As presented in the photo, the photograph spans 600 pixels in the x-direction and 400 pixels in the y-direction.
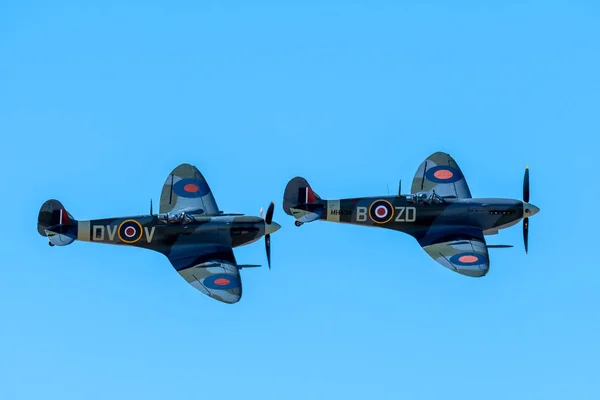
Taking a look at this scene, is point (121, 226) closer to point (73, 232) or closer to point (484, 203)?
point (73, 232)

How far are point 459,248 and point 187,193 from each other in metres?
11.1

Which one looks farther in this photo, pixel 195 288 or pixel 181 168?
pixel 181 168

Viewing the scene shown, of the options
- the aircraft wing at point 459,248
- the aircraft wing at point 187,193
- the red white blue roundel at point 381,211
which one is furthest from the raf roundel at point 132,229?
the aircraft wing at point 459,248

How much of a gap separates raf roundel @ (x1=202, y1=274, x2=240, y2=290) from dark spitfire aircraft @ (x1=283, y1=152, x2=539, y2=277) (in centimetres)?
441

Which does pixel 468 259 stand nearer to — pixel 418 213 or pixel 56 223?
pixel 418 213

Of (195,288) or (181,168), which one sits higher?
(181,168)

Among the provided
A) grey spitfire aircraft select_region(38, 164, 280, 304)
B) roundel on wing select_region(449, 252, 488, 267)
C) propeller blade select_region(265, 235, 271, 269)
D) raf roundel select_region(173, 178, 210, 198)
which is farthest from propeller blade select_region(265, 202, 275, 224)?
roundel on wing select_region(449, 252, 488, 267)

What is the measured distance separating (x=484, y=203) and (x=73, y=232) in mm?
16227

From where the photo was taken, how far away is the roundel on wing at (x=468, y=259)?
224ft

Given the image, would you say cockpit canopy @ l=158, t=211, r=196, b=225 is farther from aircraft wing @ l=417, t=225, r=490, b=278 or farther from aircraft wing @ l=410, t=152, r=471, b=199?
aircraft wing @ l=410, t=152, r=471, b=199

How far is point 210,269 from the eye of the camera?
67812 mm

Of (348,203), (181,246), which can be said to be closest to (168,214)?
(181,246)

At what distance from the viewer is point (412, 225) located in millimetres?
70375

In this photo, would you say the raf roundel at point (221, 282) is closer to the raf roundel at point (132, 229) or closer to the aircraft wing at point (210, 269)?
the aircraft wing at point (210, 269)
